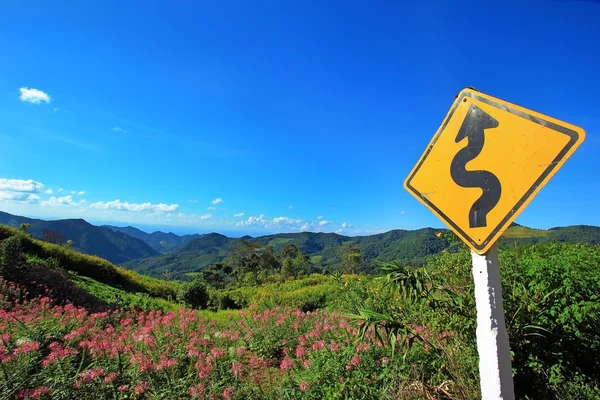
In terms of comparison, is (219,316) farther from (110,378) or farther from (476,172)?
(476,172)

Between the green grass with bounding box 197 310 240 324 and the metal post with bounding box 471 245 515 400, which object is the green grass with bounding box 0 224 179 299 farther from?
the metal post with bounding box 471 245 515 400

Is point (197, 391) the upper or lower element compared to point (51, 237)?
lower

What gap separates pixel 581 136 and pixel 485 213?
40cm

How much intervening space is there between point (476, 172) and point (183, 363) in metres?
3.88

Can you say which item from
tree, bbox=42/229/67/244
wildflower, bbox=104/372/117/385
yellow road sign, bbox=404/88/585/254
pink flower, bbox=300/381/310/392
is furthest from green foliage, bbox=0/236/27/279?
tree, bbox=42/229/67/244

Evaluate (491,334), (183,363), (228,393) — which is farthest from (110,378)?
(491,334)

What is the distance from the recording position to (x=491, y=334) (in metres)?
1.31

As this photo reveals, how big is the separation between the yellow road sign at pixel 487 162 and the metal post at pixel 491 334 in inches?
3.7

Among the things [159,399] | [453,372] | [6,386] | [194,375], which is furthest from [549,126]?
[6,386]

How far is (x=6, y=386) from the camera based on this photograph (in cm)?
285

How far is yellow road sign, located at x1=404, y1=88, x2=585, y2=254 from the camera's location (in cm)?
123

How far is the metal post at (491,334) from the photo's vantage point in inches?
50.4

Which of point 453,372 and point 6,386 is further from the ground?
point 453,372

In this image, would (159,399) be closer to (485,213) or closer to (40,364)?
(40,364)
